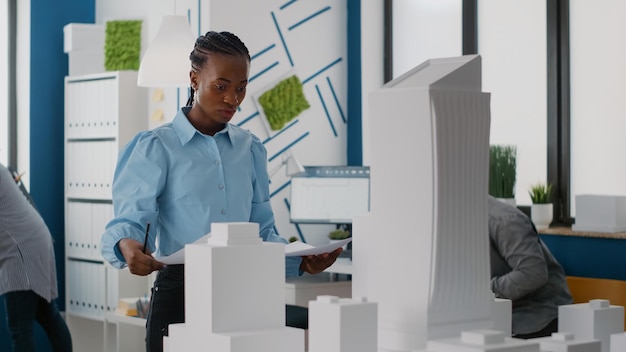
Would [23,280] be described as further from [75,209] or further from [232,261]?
[232,261]

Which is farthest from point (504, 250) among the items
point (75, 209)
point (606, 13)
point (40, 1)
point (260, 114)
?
point (40, 1)

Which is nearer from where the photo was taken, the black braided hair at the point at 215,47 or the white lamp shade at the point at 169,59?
the black braided hair at the point at 215,47

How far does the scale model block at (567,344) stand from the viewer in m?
1.11

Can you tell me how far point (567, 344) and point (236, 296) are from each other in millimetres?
390

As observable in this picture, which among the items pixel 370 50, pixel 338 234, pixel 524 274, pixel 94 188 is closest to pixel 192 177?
pixel 524 274

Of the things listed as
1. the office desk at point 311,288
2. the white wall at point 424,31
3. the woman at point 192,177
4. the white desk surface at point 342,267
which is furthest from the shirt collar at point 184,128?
the white wall at point 424,31

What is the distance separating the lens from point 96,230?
5.33 m

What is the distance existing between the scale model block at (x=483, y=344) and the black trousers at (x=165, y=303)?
997mm

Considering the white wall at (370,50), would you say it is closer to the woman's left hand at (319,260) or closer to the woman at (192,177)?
the woman at (192,177)

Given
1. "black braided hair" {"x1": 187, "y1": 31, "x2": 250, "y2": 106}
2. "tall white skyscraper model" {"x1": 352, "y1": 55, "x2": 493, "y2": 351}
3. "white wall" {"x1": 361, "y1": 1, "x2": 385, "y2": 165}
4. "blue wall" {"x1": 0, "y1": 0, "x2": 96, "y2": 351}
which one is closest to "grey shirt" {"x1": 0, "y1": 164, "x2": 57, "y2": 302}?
"blue wall" {"x1": 0, "y1": 0, "x2": 96, "y2": 351}

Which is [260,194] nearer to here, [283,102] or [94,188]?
[283,102]

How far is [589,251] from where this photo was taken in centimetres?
438

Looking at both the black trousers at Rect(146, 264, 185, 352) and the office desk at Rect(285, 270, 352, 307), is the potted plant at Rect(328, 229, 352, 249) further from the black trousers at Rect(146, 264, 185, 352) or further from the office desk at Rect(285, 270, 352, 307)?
the black trousers at Rect(146, 264, 185, 352)

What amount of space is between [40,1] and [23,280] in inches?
75.3
